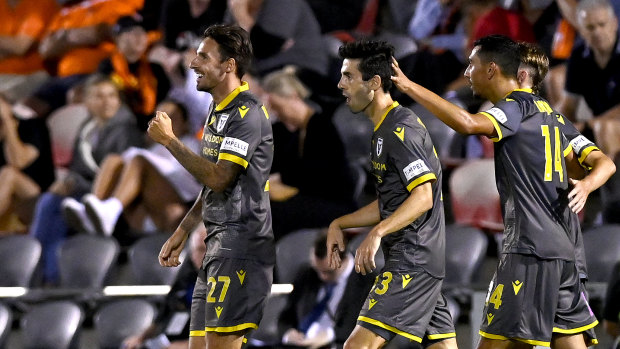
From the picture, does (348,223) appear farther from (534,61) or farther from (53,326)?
(53,326)

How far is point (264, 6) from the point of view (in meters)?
9.13

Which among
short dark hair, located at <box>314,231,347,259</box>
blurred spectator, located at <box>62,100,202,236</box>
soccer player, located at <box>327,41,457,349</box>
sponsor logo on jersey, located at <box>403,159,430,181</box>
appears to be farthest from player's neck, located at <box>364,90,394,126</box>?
blurred spectator, located at <box>62,100,202,236</box>

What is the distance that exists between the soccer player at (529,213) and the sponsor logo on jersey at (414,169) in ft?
1.04

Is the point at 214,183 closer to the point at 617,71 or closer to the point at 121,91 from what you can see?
the point at 617,71

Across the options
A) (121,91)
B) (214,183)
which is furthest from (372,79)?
(121,91)

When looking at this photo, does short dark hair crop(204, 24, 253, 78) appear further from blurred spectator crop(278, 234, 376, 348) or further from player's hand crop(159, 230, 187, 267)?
blurred spectator crop(278, 234, 376, 348)

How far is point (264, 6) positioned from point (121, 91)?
1452 mm

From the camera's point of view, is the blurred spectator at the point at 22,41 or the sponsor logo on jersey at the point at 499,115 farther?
the blurred spectator at the point at 22,41

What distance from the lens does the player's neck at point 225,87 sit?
5121 mm

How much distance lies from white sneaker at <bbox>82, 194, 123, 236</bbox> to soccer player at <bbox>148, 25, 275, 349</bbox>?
3.50 m

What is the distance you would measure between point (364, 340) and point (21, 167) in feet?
17.2

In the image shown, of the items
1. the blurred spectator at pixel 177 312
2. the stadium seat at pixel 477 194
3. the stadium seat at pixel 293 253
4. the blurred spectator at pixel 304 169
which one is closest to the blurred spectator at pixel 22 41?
the blurred spectator at pixel 304 169

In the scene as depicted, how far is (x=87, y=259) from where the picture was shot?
27.0 ft

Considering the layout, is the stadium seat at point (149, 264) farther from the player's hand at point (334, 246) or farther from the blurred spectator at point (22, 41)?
the player's hand at point (334, 246)
